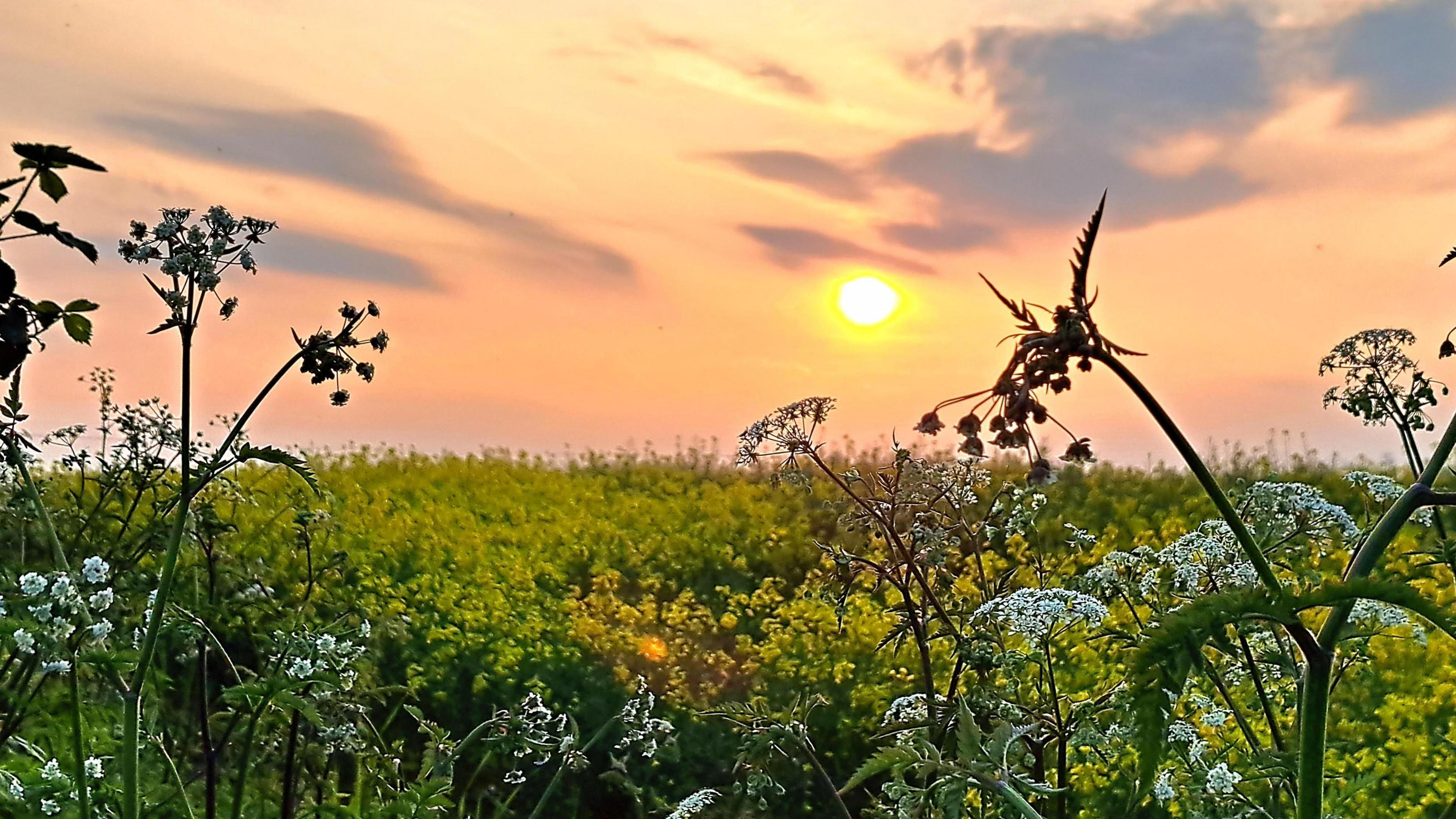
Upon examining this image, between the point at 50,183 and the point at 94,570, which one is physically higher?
the point at 50,183

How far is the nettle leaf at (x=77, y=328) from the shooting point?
8.35ft

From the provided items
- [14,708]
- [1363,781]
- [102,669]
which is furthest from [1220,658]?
[14,708]

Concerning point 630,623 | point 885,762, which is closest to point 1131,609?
point 885,762

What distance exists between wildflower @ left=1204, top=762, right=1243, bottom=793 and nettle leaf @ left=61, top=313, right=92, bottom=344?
3.00 metres

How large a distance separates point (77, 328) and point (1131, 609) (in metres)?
3.09

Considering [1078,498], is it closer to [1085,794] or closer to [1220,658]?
[1085,794]

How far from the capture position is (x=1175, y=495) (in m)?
9.63

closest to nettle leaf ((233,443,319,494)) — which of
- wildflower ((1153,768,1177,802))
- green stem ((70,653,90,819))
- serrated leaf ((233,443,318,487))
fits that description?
serrated leaf ((233,443,318,487))

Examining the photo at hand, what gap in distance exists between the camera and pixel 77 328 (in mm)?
2553

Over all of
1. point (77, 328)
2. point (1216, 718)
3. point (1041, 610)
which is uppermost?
point (77, 328)

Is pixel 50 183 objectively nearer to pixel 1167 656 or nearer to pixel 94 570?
pixel 94 570

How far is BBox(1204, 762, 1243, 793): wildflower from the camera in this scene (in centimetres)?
338

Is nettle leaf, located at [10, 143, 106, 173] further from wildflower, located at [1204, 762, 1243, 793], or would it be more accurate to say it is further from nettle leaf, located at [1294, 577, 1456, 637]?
wildflower, located at [1204, 762, 1243, 793]

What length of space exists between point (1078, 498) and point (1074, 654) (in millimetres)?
2855
